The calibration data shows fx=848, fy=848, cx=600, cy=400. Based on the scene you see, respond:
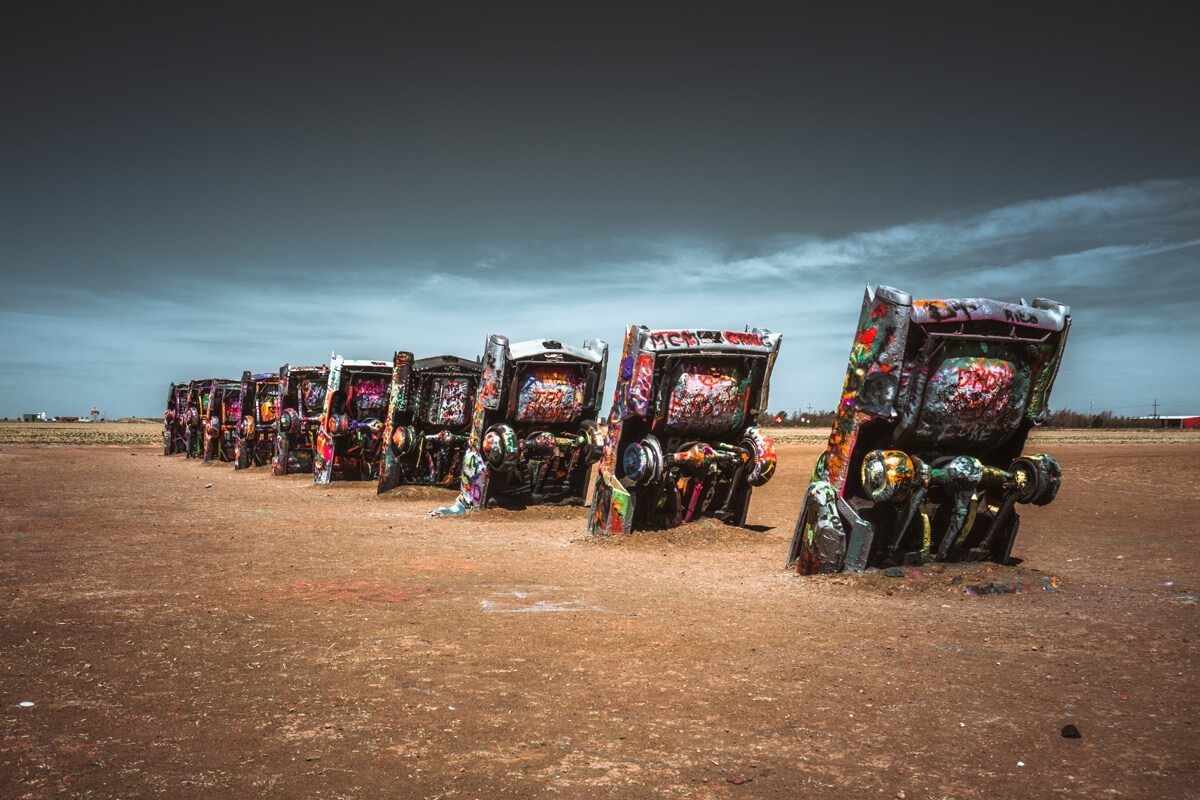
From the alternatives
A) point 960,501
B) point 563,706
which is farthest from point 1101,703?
point 960,501

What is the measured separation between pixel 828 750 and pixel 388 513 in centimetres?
1228

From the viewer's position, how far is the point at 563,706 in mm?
5016

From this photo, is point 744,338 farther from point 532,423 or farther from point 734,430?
point 532,423

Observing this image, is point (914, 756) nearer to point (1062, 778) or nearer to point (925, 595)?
point (1062, 778)

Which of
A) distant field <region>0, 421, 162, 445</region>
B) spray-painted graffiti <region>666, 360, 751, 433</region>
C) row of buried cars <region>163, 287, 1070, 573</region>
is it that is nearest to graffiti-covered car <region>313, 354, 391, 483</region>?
row of buried cars <region>163, 287, 1070, 573</region>

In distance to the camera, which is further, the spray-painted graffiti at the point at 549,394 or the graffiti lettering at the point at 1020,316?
the spray-painted graffiti at the point at 549,394

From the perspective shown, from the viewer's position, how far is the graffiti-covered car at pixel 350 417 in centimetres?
2100

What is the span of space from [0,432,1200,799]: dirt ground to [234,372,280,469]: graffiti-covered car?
628 inches

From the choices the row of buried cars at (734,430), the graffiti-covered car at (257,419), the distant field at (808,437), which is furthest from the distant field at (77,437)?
the row of buried cars at (734,430)

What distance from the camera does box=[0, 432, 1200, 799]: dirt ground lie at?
159 inches

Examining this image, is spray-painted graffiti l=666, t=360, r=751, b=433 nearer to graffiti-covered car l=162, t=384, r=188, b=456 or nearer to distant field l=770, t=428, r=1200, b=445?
graffiti-covered car l=162, t=384, r=188, b=456

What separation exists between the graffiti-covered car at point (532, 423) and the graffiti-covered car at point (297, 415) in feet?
33.5

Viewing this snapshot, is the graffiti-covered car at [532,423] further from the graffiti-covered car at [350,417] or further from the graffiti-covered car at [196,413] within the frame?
the graffiti-covered car at [196,413]

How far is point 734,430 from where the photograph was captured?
42.2ft
